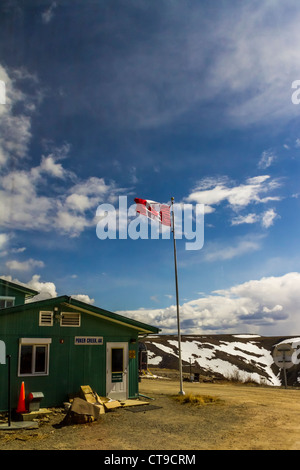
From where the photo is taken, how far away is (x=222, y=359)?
174 ft

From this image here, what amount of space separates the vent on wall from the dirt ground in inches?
132

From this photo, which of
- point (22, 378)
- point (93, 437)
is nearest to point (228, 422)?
point (93, 437)

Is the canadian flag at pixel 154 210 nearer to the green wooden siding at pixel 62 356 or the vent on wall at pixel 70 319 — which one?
the green wooden siding at pixel 62 356

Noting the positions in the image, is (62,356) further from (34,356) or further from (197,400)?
(197,400)

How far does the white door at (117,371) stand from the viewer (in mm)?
16578

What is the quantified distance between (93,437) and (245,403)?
29.5ft

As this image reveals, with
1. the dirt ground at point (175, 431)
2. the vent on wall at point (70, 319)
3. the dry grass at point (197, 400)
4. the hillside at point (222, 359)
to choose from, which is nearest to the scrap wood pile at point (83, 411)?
the dirt ground at point (175, 431)

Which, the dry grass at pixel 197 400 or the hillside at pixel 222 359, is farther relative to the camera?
the hillside at pixel 222 359

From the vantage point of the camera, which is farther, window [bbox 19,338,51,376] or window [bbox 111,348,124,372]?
window [bbox 111,348,124,372]

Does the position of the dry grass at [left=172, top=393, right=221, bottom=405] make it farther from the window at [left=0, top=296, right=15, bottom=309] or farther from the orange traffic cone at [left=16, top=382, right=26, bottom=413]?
the window at [left=0, top=296, right=15, bottom=309]

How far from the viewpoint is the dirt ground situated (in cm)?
959

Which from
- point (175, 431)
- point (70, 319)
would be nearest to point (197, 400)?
point (175, 431)

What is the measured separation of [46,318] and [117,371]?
415cm

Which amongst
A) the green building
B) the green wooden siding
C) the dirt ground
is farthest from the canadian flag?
the dirt ground
